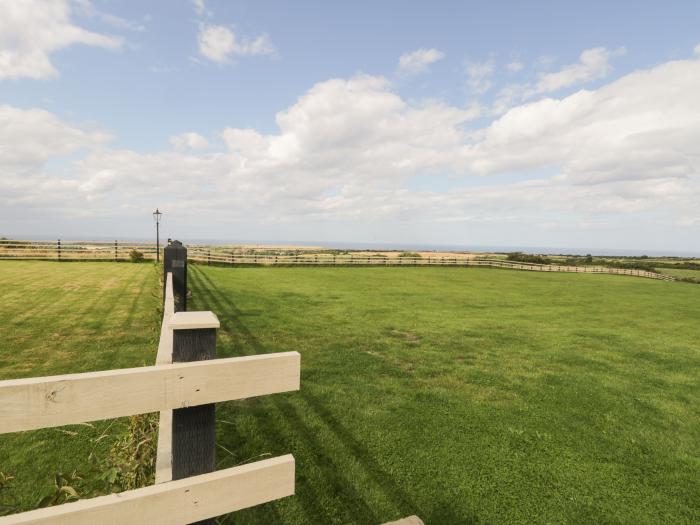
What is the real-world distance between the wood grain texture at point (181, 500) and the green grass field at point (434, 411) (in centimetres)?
139

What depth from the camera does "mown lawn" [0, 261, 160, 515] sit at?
113 inches

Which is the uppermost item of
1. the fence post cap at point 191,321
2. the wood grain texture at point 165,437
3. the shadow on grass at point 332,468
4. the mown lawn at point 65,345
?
the fence post cap at point 191,321

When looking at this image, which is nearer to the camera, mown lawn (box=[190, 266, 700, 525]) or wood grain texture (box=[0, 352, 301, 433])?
wood grain texture (box=[0, 352, 301, 433])

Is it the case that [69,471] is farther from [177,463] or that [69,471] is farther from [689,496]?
[689,496]

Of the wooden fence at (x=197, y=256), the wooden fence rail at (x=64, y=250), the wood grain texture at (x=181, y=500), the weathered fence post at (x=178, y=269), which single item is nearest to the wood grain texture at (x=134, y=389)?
the wood grain texture at (x=181, y=500)

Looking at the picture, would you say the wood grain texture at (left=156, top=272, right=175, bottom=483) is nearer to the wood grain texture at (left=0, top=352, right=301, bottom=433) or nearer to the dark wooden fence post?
the dark wooden fence post

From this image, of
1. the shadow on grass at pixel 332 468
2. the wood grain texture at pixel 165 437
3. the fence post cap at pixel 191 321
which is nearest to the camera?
the fence post cap at pixel 191 321

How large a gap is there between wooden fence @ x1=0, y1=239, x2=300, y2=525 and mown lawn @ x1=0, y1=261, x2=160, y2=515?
520mm

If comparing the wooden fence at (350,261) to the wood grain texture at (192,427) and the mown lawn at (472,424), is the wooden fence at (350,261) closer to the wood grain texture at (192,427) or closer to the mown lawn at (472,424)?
the mown lawn at (472,424)

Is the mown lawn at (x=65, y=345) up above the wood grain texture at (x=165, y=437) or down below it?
below

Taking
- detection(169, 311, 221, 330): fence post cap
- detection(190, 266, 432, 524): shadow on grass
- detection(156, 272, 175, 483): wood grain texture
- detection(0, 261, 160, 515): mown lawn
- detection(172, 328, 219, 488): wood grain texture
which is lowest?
detection(190, 266, 432, 524): shadow on grass

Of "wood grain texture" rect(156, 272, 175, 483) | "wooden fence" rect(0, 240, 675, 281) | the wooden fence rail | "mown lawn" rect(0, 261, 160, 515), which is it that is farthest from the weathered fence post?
the wooden fence rail

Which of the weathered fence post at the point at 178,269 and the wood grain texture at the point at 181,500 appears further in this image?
the weathered fence post at the point at 178,269

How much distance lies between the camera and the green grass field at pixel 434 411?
9.38 ft
